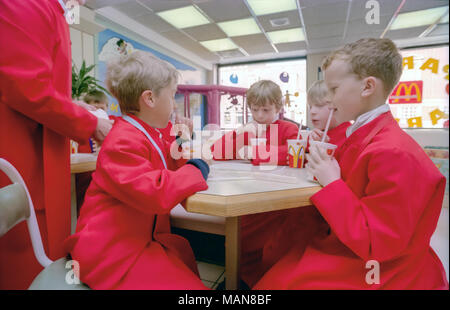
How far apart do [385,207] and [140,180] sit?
57cm

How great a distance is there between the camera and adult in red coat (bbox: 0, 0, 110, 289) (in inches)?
31.4

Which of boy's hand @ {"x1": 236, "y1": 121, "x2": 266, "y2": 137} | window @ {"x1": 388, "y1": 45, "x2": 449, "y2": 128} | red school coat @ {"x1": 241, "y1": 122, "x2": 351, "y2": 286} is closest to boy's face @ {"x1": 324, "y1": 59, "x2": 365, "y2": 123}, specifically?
red school coat @ {"x1": 241, "y1": 122, "x2": 351, "y2": 286}

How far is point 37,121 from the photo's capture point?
2.95ft

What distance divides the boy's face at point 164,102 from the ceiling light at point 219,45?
206 inches

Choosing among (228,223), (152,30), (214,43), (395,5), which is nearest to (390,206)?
(228,223)

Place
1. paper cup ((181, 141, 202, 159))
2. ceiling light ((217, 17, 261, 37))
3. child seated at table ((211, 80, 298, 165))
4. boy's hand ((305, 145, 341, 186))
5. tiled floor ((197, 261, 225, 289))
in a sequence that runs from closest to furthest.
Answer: boy's hand ((305, 145, 341, 186)) → paper cup ((181, 141, 202, 159)) → tiled floor ((197, 261, 225, 289)) → child seated at table ((211, 80, 298, 165)) → ceiling light ((217, 17, 261, 37))

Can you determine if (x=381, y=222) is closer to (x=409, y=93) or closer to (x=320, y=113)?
(x=320, y=113)

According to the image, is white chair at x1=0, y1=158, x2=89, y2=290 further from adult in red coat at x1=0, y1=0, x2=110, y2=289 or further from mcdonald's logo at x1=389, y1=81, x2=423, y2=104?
mcdonald's logo at x1=389, y1=81, x2=423, y2=104

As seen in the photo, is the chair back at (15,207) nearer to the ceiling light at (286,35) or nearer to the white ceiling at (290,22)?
the white ceiling at (290,22)

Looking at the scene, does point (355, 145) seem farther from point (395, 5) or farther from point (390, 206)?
point (395, 5)

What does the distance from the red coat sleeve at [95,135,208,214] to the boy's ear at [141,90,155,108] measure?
22cm

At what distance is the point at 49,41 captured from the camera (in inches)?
35.0

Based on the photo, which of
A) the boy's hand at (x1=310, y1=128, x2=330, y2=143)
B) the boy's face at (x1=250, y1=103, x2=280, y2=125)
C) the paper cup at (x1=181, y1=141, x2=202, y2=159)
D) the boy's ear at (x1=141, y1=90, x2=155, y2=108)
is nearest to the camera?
the boy's ear at (x1=141, y1=90, x2=155, y2=108)

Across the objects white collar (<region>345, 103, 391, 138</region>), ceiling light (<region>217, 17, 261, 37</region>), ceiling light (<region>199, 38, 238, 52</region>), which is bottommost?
white collar (<region>345, 103, 391, 138</region>)
